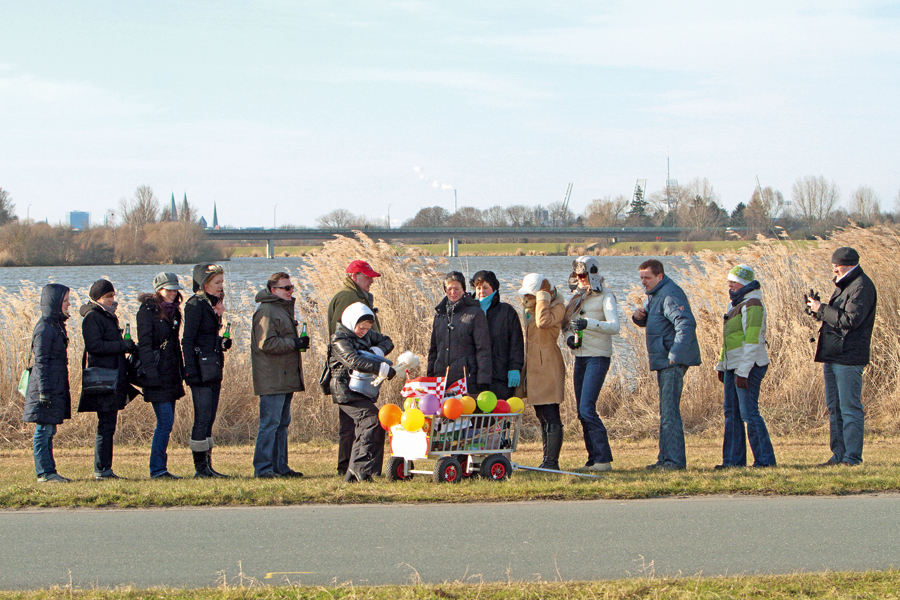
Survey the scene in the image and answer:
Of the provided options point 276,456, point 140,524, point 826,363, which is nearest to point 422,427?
point 276,456

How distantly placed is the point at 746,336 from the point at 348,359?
392 cm

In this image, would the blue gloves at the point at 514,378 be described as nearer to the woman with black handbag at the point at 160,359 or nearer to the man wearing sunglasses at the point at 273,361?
the man wearing sunglasses at the point at 273,361

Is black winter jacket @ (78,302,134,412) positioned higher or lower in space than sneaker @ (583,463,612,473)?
higher

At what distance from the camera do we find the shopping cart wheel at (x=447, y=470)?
7.52 meters

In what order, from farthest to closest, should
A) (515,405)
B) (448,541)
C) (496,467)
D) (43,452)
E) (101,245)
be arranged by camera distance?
(101,245)
(43,452)
(515,405)
(496,467)
(448,541)

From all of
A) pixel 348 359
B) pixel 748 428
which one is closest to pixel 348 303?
pixel 348 359

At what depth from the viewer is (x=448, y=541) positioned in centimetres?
569

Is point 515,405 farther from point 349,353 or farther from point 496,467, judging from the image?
point 349,353

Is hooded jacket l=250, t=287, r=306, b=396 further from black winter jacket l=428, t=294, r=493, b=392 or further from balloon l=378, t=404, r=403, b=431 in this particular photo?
black winter jacket l=428, t=294, r=493, b=392

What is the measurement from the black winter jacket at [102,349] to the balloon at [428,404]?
306 cm

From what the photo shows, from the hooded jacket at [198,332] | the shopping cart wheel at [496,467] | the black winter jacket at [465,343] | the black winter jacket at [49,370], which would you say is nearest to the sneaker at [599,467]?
the shopping cart wheel at [496,467]

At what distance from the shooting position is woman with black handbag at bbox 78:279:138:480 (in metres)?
8.04

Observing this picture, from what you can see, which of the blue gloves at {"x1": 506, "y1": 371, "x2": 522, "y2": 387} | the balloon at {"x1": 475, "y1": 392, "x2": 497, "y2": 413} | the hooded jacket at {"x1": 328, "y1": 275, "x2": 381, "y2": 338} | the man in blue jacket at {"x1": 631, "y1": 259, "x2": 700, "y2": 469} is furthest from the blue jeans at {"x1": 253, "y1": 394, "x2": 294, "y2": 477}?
the man in blue jacket at {"x1": 631, "y1": 259, "x2": 700, "y2": 469}

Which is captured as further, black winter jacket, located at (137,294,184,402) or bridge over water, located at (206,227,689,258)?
bridge over water, located at (206,227,689,258)
